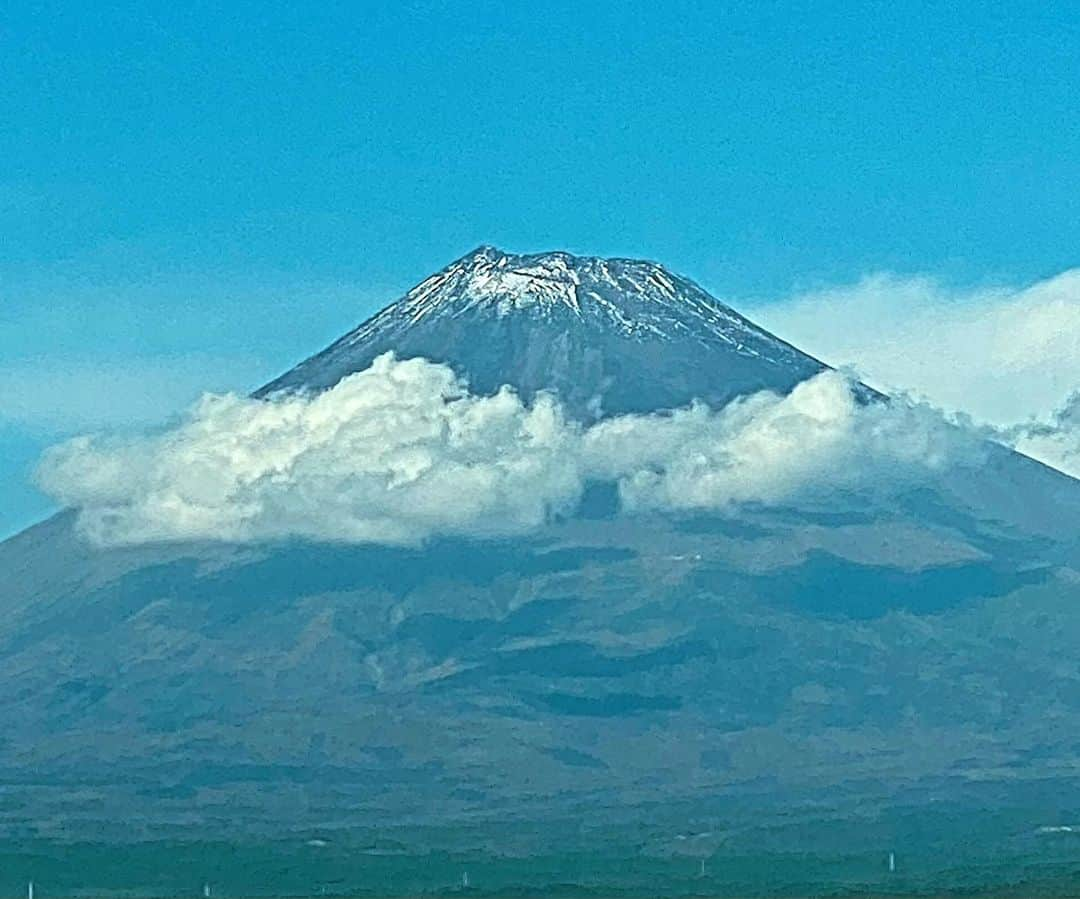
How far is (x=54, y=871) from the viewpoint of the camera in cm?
18625

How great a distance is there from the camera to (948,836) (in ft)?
655

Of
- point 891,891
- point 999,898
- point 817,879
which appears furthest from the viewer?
point 817,879

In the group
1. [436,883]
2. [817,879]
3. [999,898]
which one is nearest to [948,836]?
[817,879]

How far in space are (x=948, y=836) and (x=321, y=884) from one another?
2052 inches

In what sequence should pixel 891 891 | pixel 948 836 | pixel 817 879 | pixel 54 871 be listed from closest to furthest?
pixel 891 891
pixel 817 879
pixel 54 871
pixel 948 836

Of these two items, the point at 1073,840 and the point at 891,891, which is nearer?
the point at 891,891

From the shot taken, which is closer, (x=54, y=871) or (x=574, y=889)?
(x=574, y=889)

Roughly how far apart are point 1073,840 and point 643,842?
105ft

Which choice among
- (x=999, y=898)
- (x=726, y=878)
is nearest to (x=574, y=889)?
(x=726, y=878)

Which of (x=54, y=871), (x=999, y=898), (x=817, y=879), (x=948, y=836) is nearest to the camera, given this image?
(x=999, y=898)

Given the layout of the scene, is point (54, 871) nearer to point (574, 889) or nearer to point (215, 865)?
point (215, 865)

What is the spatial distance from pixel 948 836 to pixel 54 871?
6728 cm

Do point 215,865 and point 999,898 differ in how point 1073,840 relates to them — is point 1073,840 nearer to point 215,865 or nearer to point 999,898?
point 999,898

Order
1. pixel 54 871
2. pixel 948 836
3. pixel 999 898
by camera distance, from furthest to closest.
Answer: pixel 948 836, pixel 54 871, pixel 999 898
